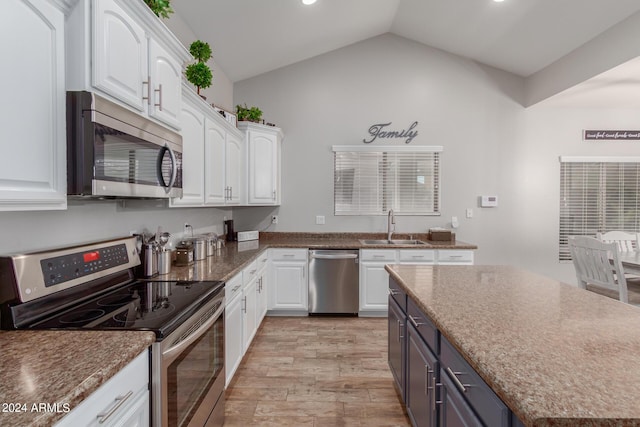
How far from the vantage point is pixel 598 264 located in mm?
2949

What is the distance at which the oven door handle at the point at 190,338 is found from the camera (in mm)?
1262

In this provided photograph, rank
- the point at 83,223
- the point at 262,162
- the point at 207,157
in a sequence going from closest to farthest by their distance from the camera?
the point at 83,223 < the point at 207,157 < the point at 262,162

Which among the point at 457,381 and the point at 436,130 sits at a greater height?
the point at 436,130

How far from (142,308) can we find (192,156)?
4.24ft

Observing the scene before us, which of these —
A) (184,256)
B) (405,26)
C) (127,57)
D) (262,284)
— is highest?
(405,26)

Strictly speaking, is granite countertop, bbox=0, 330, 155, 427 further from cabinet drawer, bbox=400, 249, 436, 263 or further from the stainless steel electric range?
cabinet drawer, bbox=400, 249, 436, 263

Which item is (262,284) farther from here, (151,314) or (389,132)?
(389,132)

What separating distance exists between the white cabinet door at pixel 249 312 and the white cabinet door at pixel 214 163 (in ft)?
2.59

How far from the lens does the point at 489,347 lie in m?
1.08

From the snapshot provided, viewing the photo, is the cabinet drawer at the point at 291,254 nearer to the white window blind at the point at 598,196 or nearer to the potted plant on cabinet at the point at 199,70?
the potted plant on cabinet at the point at 199,70

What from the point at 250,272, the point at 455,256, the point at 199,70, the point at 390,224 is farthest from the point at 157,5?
the point at 455,256

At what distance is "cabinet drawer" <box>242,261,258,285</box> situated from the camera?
8.90 ft

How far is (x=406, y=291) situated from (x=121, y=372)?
1.39 meters

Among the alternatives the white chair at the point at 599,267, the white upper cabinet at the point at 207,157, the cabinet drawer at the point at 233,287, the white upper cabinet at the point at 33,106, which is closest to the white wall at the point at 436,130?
the white upper cabinet at the point at 207,157
